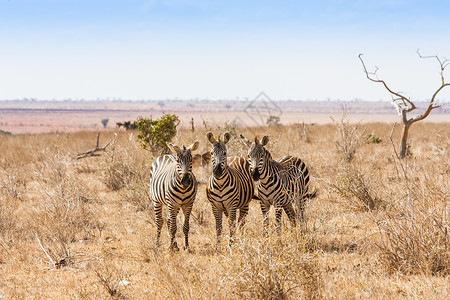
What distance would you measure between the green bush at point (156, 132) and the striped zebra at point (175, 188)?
6450 mm

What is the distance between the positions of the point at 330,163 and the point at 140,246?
7510 mm

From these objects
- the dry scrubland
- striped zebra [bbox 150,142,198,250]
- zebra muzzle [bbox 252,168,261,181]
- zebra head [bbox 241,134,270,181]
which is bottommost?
the dry scrubland

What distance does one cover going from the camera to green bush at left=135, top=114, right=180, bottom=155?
13.5 m

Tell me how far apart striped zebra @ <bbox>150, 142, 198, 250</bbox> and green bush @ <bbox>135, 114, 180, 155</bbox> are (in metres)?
6.45

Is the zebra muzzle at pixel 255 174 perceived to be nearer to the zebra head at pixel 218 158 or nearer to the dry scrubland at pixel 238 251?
the zebra head at pixel 218 158

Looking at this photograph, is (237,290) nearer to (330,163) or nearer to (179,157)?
(179,157)

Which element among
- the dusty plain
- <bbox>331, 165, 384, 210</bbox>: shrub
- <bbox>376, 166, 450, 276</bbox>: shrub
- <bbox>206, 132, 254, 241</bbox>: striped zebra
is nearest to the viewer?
the dusty plain

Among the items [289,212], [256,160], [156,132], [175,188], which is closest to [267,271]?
[256,160]

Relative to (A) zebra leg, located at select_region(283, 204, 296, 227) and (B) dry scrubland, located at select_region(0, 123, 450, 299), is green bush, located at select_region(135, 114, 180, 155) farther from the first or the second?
(A) zebra leg, located at select_region(283, 204, 296, 227)

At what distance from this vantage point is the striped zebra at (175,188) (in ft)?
19.9

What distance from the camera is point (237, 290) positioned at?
423 cm

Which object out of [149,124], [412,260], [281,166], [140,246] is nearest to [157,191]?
[140,246]

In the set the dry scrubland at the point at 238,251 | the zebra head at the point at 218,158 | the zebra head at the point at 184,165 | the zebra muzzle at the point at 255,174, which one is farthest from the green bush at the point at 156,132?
the zebra muzzle at the point at 255,174

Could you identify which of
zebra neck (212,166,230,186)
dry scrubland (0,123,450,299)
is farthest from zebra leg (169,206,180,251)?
zebra neck (212,166,230,186)
